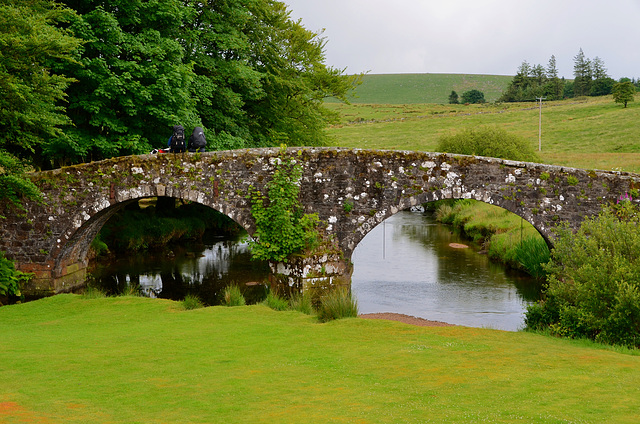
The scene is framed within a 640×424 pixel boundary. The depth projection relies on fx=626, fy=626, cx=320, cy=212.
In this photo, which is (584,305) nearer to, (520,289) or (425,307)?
(425,307)

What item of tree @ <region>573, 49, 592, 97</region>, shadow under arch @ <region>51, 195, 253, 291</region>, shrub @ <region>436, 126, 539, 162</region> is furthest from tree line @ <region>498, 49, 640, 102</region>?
shadow under arch @ <region>51, 195, 253, 291</region>

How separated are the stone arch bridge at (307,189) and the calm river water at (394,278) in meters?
2.24

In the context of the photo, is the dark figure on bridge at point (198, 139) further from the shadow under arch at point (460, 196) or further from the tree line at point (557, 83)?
the tree line at point (557, 83)

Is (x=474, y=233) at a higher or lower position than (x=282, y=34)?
lower

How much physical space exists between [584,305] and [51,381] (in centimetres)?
937

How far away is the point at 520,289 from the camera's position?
20.1 m

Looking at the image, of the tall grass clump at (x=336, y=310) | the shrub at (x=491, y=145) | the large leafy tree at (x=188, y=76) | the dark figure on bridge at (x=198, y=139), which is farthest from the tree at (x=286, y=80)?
the tall grass clump at (x=336, y=310)

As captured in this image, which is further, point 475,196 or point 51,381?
point 475,196

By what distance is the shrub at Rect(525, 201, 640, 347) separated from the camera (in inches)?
444

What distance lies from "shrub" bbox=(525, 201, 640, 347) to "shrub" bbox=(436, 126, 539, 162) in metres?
24.0

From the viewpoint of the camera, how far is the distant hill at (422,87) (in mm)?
140250

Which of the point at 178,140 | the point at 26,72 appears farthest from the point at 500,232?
the point at 26,72

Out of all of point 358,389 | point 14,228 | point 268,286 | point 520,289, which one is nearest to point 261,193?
point 268,286

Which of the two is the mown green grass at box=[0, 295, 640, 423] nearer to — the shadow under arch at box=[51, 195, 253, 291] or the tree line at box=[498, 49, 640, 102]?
the shadow under arch at box=[51, 195, 253, 291]
